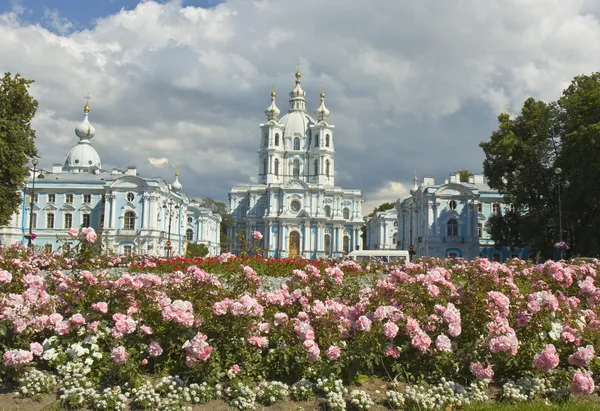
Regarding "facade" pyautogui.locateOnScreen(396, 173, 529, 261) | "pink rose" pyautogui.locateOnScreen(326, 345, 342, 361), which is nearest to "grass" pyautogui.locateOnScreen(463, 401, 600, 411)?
"pink rose" pyautogui.locateOnScreen(326, 345, 342, 361)

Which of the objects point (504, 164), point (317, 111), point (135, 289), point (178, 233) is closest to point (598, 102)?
point (504, 164)

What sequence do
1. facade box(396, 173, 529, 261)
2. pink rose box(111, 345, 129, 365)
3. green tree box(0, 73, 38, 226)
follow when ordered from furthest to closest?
facade box(396, 173, 529, 261) → green tree box(0, 73, 38, 226) → pink rose box(111, 345, 129, 365)

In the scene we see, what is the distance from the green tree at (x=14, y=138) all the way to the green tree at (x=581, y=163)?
26858 millimetres

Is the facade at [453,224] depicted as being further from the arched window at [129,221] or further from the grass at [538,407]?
the grass at [538,407]

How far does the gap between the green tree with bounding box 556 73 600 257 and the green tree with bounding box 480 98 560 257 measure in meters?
0.87

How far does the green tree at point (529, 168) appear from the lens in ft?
112

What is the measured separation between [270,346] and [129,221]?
50570mm

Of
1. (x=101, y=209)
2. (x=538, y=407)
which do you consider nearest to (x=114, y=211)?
(x=101, y=209)

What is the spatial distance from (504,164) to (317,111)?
4976 cm

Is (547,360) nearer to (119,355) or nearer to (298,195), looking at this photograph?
(119,355)

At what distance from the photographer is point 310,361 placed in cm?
648

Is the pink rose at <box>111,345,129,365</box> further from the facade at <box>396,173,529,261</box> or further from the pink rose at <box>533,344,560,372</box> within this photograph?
the facade at <box>396,173,529,261</box>

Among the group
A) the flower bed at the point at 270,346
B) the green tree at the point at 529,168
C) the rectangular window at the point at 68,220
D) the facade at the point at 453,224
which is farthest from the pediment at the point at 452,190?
the flower bed at the point at 270,346

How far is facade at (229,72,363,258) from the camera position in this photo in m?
72.3
